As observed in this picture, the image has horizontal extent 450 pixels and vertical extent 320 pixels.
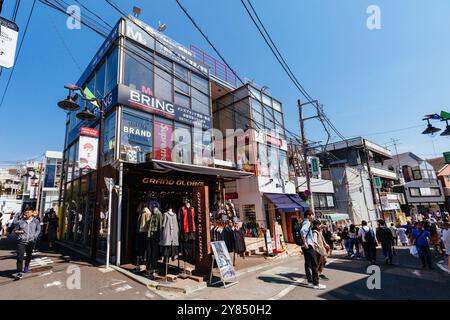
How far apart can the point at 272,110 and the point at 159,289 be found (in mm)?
17569

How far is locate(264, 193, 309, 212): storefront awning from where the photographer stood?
51.9 ft

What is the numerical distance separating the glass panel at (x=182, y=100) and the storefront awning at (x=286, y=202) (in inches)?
318

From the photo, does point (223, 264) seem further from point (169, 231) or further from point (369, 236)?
point (369, 236)

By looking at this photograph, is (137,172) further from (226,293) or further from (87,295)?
(226,293)

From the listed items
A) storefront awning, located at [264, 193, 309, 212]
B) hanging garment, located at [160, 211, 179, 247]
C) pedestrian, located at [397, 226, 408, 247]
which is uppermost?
storefront awning, located at [264, 193, 309, 212]

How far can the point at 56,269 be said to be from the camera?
7.98 m

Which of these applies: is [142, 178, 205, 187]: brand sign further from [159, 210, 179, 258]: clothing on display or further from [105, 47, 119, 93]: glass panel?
[105, 47, 119, 93]: glass panel

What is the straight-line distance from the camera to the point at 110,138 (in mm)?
10875

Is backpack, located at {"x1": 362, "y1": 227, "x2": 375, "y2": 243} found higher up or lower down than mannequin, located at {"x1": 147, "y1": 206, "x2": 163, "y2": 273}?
lower down

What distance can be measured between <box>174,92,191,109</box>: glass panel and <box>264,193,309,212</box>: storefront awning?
8065mm

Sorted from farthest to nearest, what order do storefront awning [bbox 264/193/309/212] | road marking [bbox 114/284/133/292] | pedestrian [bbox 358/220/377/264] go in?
1. storefront awning [bbox 264/193/309/212]
2. pedestrian [bbox 358/220/377/264]
3. road marking [bbox 114/284/133/292]

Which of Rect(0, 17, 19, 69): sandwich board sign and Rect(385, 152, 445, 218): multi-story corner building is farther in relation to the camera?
Rect(385, 152, 445, 218): multi-story corner building

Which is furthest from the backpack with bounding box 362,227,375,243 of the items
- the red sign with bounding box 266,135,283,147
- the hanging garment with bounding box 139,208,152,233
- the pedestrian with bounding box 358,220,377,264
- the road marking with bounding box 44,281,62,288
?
the road marking with bounding box 44,281,62,288
